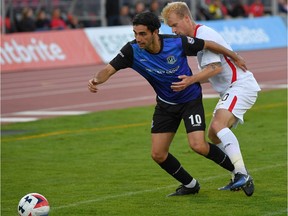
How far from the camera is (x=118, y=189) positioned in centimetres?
1170

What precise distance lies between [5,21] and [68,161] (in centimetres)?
1800

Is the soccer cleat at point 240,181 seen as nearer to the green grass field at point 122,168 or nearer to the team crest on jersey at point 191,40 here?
the green grass field at point 122,168

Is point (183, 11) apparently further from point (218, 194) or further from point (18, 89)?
point (18, 89)

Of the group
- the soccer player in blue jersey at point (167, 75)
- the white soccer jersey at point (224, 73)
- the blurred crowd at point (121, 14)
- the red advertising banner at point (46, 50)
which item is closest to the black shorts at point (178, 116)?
the soccer player in blue jersey at point (167, 75)

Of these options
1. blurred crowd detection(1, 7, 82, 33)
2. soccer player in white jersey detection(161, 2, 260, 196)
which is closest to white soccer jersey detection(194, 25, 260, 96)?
soccer player in white jersey detection(161, 2, 260, 196)

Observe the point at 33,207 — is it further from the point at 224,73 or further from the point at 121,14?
the point at 121,14

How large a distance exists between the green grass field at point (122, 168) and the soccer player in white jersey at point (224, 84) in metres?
0.45

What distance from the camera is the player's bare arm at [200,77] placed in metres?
10.2

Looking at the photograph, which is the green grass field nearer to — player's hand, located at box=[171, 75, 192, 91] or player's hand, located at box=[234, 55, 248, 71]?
player's hand, located at box=[171, 75, 192, 91]

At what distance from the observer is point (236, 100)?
10930 millimetres

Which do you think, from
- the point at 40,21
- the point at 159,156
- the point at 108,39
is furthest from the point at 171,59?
the point at 108,39

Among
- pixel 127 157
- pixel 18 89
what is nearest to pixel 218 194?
pixel 127 157

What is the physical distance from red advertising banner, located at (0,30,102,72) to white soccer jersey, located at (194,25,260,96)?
62.1ft

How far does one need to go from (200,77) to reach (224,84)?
0.81 m
